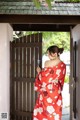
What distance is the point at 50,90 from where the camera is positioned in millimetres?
5238

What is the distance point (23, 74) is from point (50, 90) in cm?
116

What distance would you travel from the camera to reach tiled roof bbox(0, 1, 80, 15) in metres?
5.04

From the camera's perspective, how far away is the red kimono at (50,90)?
204 inches

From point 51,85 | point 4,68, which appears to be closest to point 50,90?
point 51,85

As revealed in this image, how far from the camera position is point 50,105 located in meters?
5.30

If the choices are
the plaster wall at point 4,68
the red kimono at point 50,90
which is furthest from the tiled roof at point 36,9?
the red kimono at point 50,90

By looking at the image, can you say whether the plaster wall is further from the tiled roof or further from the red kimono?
the red kimono

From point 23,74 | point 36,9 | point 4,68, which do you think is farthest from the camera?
point 23,74

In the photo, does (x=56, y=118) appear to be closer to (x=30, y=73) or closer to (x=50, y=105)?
(x=50, y=105)

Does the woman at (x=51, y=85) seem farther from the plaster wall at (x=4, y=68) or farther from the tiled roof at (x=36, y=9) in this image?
the plaster wall at (x=4, y=68)

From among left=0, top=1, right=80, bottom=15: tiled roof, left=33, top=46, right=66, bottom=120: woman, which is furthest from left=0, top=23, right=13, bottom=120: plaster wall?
left=33, top=46, right=66, bottom=120: woman

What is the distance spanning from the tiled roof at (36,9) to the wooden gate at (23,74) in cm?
91

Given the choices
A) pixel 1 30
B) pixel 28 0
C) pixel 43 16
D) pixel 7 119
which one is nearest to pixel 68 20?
pixel 43 16

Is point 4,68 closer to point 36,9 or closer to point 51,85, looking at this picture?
point 51,85
